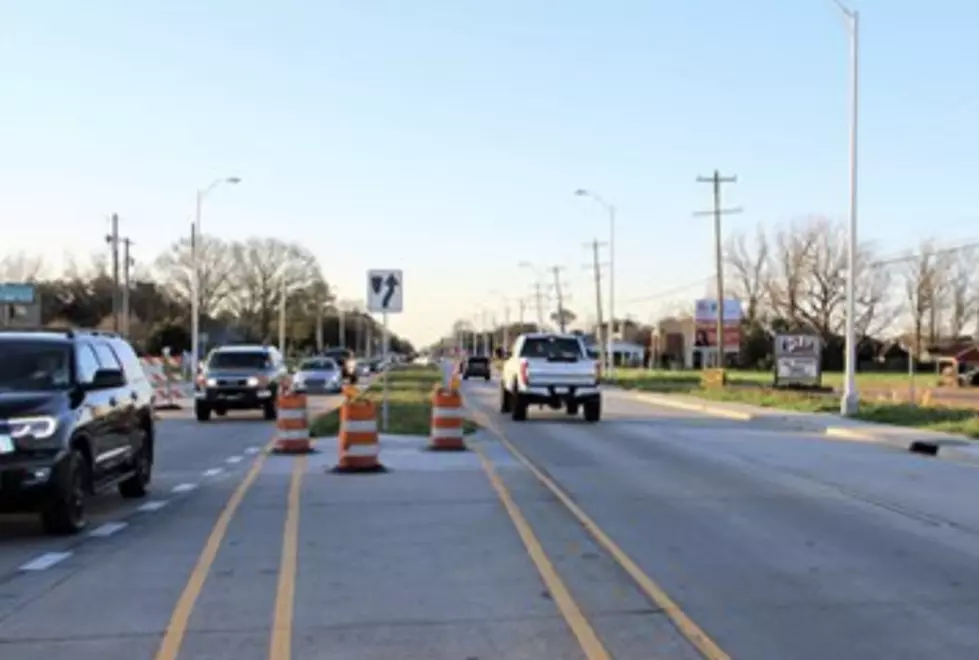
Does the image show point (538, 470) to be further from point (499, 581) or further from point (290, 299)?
point (290, 299)

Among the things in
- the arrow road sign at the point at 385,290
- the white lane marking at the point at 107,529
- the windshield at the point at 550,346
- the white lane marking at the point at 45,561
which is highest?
the arrow road sign at the point at 385,290

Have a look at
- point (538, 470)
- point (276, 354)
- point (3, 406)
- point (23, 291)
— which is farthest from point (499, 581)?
point (23, 291)

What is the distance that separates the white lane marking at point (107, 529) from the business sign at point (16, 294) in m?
62.5

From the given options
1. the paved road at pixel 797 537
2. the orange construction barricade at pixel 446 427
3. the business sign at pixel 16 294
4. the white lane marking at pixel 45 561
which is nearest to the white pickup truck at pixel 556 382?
A: the paved road at pixel 797 537

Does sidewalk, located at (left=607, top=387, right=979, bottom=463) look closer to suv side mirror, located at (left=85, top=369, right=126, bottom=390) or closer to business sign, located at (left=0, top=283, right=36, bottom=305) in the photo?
suv side mirror, located at (left=85, top=369, right=126, bottom=390)

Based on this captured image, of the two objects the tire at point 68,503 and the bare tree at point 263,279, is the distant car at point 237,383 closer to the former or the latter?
the tire at point 68,503

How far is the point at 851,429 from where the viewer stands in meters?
26.1

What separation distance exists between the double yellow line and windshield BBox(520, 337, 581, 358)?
16.1 m

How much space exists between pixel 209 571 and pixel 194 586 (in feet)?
1.98

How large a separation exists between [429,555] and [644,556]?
1.75 m

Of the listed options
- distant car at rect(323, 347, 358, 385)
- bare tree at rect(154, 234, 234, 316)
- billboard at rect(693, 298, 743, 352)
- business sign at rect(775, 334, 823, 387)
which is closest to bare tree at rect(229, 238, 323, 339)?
bare tree at rect(154, 234, 234, 316)

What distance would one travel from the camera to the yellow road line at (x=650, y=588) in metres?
6.95

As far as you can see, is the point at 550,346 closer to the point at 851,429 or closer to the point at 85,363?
the point at 851,429

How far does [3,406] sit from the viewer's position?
1065 centimetres
